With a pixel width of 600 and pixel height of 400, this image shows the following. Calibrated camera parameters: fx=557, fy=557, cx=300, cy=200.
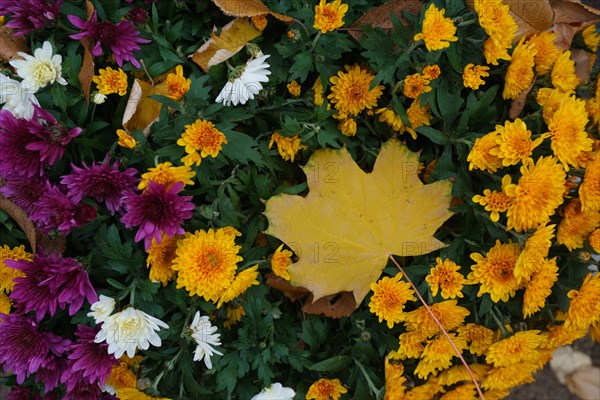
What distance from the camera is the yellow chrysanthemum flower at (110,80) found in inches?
66.6

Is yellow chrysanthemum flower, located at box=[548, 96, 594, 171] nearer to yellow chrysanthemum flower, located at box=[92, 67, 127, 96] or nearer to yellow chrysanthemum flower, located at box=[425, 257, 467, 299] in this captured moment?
yellow chrysanthemum flower, located at box=[425, 257, 467, 299]

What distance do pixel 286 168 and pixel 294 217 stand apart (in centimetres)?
20

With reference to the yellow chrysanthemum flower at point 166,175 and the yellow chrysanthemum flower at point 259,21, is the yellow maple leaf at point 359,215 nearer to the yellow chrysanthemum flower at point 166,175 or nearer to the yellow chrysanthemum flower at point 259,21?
the yellow chrysanthemum flower at point 166,175

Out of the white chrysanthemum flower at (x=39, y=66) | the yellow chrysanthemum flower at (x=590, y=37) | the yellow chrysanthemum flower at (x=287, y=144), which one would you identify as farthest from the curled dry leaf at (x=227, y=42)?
the yellow chrysanthemum flower at (x=590, y=37)

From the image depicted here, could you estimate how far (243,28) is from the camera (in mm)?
1750

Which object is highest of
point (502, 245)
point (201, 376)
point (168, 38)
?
point (168, 38)

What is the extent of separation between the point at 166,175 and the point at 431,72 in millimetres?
845

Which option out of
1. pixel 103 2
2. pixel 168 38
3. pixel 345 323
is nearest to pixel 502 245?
pixel 345 323

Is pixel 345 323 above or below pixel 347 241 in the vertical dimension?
below

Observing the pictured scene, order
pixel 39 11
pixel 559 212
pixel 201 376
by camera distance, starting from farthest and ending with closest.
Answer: pixel 201 376, pixel 559 212, pixel 39 11

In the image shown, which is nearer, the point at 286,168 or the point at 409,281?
the point at 409,281

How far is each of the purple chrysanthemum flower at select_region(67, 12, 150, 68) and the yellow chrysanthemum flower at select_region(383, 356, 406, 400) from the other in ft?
4.06

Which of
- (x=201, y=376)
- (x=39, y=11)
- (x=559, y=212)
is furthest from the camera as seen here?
(x=201, y=376)

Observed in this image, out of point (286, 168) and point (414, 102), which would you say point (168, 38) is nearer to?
point (286, 168)
